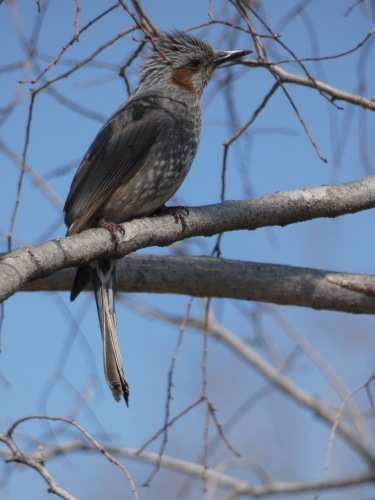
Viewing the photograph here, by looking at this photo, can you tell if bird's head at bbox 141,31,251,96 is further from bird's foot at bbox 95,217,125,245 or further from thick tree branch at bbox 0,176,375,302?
bird's foot at bbox 95,217,125,245

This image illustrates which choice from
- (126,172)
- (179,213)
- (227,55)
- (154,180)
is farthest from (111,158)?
(227,55)

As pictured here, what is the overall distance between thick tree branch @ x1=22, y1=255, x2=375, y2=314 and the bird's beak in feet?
3.79

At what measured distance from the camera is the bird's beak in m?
4.24

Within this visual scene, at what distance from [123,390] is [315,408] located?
208cm

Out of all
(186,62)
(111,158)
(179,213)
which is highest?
(186,62)

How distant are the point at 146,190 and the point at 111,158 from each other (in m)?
0.28

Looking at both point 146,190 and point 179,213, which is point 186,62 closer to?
point 146,190

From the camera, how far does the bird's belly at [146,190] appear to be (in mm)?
3863

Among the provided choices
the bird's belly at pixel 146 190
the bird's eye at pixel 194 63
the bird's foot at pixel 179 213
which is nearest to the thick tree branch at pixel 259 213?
the bird's foot at pixel 179 213

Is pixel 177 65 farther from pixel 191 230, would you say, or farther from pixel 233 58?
pixel 191 230

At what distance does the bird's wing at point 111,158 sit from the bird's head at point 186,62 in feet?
1.08

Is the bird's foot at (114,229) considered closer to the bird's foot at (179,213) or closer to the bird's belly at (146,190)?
the bird's foot at (179,213)

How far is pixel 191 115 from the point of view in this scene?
167 inches

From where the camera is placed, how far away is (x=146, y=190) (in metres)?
3.87
